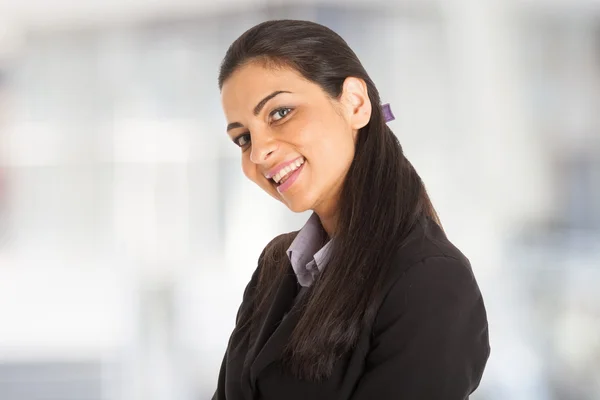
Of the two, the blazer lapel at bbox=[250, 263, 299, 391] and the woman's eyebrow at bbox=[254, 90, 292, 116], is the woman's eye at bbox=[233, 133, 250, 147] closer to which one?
the woman's eyebrow at bbox=[254, 90, 292, 116]

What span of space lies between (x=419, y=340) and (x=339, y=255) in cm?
24

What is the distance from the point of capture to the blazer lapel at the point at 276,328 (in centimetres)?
118

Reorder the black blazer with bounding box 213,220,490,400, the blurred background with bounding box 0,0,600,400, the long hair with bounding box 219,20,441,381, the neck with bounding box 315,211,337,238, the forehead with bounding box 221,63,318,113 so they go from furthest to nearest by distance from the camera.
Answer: the blurred background with bounding box 0,0,600,400 → the neck with bounding box 315,211,337,238 → the forehead with bounding box 221,63,318,113 → the long hair with bounding box 219,20,441,381 → the black blazer with bounding box 213,220,490,400

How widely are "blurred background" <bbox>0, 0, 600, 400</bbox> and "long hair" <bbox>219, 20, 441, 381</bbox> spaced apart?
1436mm

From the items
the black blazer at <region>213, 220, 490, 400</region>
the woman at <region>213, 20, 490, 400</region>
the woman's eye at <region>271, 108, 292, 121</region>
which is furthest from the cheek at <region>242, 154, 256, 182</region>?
the black blazer at <region>213, 220, 490, 400</region>

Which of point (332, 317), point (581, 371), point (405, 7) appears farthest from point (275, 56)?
point (581, 371)

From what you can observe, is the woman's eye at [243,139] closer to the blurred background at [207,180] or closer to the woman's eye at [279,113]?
the woman's eye at [279,113]

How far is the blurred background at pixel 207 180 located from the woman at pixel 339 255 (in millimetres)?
1347

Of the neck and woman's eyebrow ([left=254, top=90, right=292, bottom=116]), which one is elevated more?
woman's eyebrow ([left=254, top=90, right=292, bottom=116])

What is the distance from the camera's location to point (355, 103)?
1.27 m

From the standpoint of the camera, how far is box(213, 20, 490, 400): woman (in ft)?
3.32

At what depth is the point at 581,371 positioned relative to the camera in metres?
2.72

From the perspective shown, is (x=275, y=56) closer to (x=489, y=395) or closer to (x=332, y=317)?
(x=332, y=317)


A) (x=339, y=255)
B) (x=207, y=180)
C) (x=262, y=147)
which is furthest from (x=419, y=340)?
(x=207, y=180)
